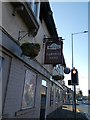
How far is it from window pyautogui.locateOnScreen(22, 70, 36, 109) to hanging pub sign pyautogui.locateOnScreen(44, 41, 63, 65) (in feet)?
3.86

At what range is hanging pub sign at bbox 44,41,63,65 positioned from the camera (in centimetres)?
970

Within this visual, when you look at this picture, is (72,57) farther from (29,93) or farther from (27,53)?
(27,53)

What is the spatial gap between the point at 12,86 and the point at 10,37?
1817 millimetres

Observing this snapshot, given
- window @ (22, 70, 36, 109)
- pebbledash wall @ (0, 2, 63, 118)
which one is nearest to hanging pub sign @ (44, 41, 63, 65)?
window @ (22, 70, 36, 109)

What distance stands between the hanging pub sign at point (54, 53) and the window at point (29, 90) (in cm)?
118

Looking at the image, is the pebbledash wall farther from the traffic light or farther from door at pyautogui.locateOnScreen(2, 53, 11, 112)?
the traffic light

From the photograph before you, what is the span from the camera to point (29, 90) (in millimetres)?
8984

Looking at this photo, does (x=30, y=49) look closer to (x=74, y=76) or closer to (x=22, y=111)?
(x=22, y=111)

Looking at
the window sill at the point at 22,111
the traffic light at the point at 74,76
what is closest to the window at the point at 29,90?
the window sill at the point at 22,111

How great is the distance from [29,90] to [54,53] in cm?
239

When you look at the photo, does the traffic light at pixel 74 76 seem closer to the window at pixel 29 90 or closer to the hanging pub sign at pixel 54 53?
the hanging pub sign at pixel 54 53

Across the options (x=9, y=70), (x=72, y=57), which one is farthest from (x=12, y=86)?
(x=72, y=57)

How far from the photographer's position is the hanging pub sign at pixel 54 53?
382 inches

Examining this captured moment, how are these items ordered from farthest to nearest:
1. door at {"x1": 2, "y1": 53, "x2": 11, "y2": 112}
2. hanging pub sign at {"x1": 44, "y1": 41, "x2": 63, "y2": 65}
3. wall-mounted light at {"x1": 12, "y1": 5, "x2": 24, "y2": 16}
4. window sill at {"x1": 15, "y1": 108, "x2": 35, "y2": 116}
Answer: hanging pub sign at {"x1": 44, "y1": 41, "x2": 63, "y2": 65}, window sill at {"x1": 15, "y1": 108, "x2": 35, "y2": 116}, wall-mounted light at {"x1": 12, "y1": 5, "x2": 24, "y2": 16}, door at {"x1": 2, "y1": 53, "x2": 11, "y2": 112}
